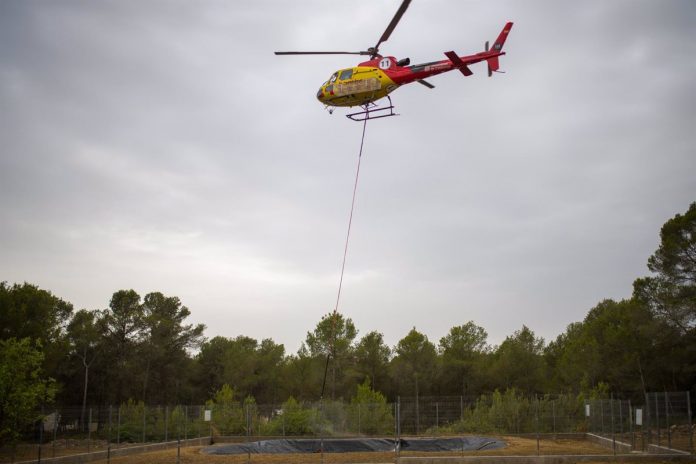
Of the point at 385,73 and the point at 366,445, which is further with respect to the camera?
the point at 366,445

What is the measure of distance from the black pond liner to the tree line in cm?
419

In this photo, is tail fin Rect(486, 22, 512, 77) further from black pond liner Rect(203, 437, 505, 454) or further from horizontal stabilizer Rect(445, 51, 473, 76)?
black pond liner Rect(203, 437, 505, 454)

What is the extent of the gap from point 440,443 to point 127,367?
94.1 ft

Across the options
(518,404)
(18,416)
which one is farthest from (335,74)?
(518,404)

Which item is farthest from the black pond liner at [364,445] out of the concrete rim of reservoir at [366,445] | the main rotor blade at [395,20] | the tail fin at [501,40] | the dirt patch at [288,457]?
the main rotor blade at [395,20]

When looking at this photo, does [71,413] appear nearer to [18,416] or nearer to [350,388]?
[18,416]

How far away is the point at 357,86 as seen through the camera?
16.9 m

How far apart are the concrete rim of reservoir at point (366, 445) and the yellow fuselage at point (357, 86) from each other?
14838 millimetres

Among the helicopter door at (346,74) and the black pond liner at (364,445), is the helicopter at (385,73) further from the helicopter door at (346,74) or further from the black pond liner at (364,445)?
the black pond liner at (364,445)

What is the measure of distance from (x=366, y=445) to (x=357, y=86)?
54.9 feet

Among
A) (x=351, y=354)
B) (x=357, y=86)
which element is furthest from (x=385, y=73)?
(x=351, y=354)

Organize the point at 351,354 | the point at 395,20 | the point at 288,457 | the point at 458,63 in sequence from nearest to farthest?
the point at 395,20 → the point at 458,63 → the point at 288,457 → the point at 351,354

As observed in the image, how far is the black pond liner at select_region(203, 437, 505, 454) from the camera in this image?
25.8 metres

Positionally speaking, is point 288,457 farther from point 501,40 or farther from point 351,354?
point 351,354
